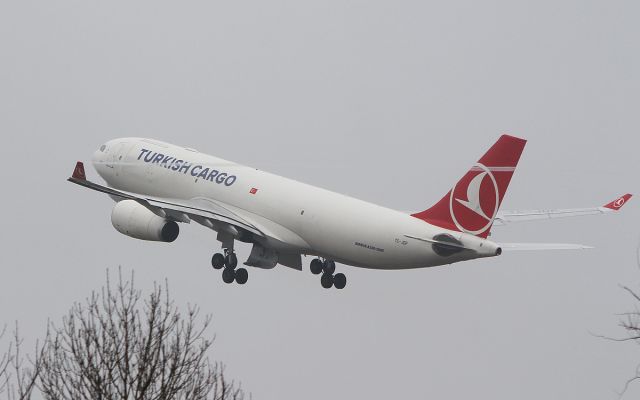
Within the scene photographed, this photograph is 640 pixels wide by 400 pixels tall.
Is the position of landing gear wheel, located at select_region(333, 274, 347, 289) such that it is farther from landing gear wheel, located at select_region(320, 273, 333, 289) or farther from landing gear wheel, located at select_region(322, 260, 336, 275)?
landing gear wheel, located at select_region(322, 260, 336, 275)

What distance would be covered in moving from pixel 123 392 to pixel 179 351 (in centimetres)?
306

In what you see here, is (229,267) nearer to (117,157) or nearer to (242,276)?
(242,276)

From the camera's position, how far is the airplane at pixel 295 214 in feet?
219

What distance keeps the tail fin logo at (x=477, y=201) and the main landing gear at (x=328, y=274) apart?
1302 cm

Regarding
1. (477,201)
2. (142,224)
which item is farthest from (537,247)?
(142,224)

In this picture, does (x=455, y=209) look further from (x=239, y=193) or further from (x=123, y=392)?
(x=123, y=392)

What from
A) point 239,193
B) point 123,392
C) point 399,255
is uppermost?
point 239,193

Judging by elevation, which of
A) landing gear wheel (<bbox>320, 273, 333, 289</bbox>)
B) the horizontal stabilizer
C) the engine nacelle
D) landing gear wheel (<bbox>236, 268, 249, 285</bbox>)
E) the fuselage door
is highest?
the fuselage door

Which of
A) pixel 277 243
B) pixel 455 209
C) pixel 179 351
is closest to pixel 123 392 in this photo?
pixel 179 351

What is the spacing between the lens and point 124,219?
3068 inches

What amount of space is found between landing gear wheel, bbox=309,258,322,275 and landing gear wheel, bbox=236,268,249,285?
3.51 meters

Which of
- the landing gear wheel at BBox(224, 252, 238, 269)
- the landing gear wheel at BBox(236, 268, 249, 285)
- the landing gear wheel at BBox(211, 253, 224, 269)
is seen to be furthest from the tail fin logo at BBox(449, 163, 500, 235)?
the landing gear wheel at BBox(211, 253, 224, 269)

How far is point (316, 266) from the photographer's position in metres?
79.0

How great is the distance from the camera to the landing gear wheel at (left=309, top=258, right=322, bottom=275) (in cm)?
7900
